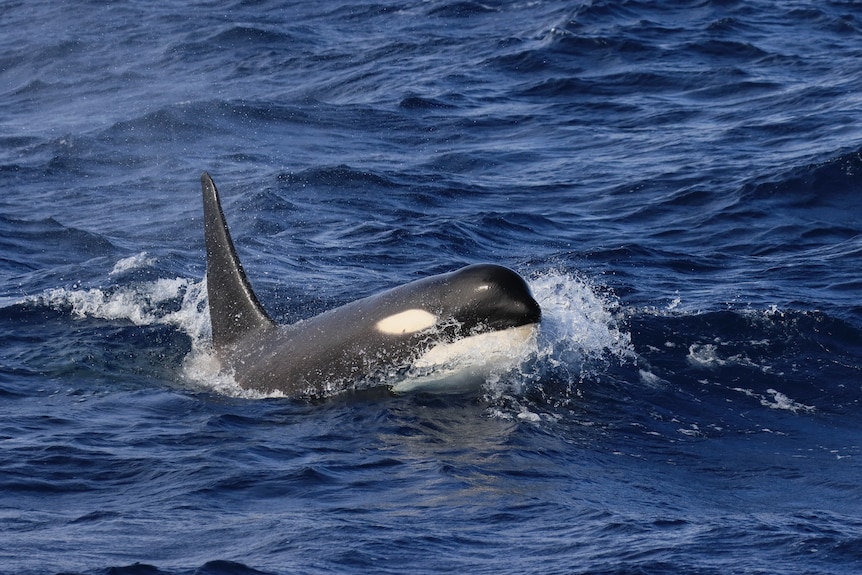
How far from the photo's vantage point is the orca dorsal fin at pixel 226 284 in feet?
47.2

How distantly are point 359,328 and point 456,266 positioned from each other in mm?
5502

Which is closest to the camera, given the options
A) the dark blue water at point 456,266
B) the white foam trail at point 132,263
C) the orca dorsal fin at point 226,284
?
the dark blue water at point 456,266

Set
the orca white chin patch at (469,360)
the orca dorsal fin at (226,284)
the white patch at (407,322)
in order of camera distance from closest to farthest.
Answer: the orca white chin patch at (469,360) → the white patch at (407,322) → the orca dorsal fin at (226,284)

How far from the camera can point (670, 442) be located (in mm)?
12445

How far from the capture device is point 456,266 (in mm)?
18719

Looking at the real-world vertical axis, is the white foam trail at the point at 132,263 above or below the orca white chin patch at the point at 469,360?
below

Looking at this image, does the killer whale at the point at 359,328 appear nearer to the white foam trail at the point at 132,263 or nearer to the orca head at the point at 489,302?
the orca head at the point at 489,302

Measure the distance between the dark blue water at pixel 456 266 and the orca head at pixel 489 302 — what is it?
2.61 feet

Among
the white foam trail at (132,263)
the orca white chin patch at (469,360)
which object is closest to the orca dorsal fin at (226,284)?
the orca white chin patch at (469,360)

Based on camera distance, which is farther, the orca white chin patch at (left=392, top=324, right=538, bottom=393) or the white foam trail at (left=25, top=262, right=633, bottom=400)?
the white foam trail at (left=25, top=262, right=633, bottom=400)

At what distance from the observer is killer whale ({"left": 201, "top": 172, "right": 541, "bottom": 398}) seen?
41.5 feet

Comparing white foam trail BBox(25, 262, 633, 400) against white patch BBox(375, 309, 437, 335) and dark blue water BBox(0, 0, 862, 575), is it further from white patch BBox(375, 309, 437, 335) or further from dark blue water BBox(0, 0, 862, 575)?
white patch BBox(375, 309, 437, 335)

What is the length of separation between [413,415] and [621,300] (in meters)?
4.83

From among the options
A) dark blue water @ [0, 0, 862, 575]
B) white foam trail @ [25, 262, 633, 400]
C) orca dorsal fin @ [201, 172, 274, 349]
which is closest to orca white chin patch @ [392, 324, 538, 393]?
white foam trail @ [25, 262, 633, 400]
